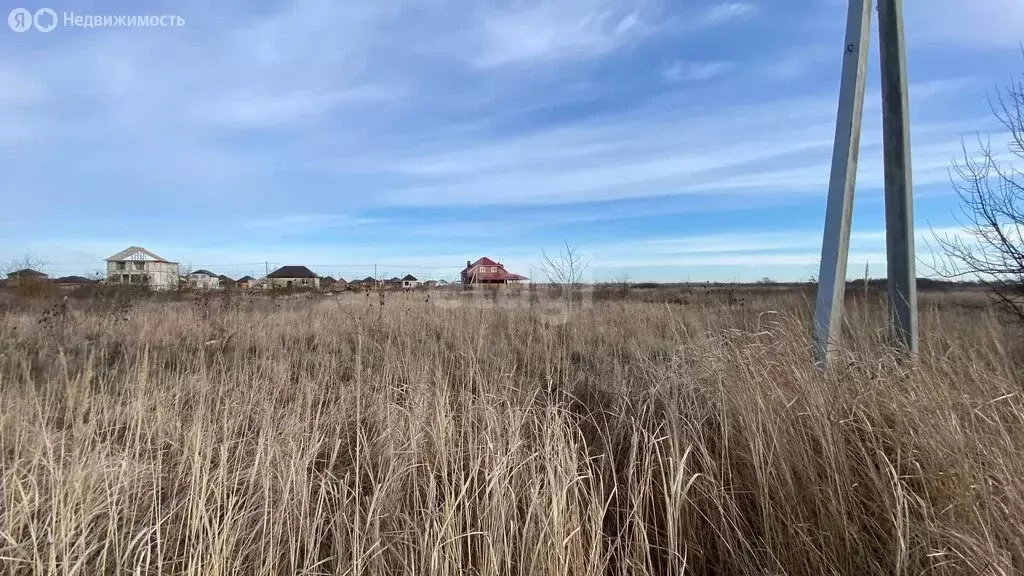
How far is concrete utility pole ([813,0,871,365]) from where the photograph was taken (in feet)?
12.8

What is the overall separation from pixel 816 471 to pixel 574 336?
5.64 m

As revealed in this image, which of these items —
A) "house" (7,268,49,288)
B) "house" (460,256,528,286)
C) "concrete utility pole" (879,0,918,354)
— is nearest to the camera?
"concrete utility pole" (879,0,918,354)

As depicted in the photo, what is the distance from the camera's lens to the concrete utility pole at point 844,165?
3.89m

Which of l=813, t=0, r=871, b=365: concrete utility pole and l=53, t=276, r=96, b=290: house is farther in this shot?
l=53, t=276, r=96, b=290: house

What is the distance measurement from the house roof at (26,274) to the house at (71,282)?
0.46m

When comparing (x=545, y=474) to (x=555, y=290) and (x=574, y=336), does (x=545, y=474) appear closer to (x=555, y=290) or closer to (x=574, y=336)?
(x=574, y=336)

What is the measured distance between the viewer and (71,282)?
50.7 ft

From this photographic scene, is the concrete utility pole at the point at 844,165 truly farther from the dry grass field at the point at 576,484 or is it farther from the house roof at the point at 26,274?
the house roof at the point at 26,274

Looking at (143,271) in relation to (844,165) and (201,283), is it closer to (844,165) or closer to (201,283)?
(201,283)

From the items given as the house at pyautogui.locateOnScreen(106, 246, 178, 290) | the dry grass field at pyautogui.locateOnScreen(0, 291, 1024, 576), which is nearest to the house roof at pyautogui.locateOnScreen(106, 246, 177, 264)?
the house at pyautogui.locateOnScreen(106, 246, 178, 290)

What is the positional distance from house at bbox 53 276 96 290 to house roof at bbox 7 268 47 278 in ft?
1.50

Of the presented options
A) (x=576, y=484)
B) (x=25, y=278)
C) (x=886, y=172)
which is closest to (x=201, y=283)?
(x=25, y=278)

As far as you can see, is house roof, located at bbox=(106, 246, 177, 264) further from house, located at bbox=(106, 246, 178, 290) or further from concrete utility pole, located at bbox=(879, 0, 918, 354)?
concrete utility pole, located at bbox=(879, 0, 918, 354)

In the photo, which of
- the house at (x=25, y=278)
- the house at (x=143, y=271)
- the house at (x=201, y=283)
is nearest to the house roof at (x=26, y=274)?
Answer: the house at (x=25, y=278)
